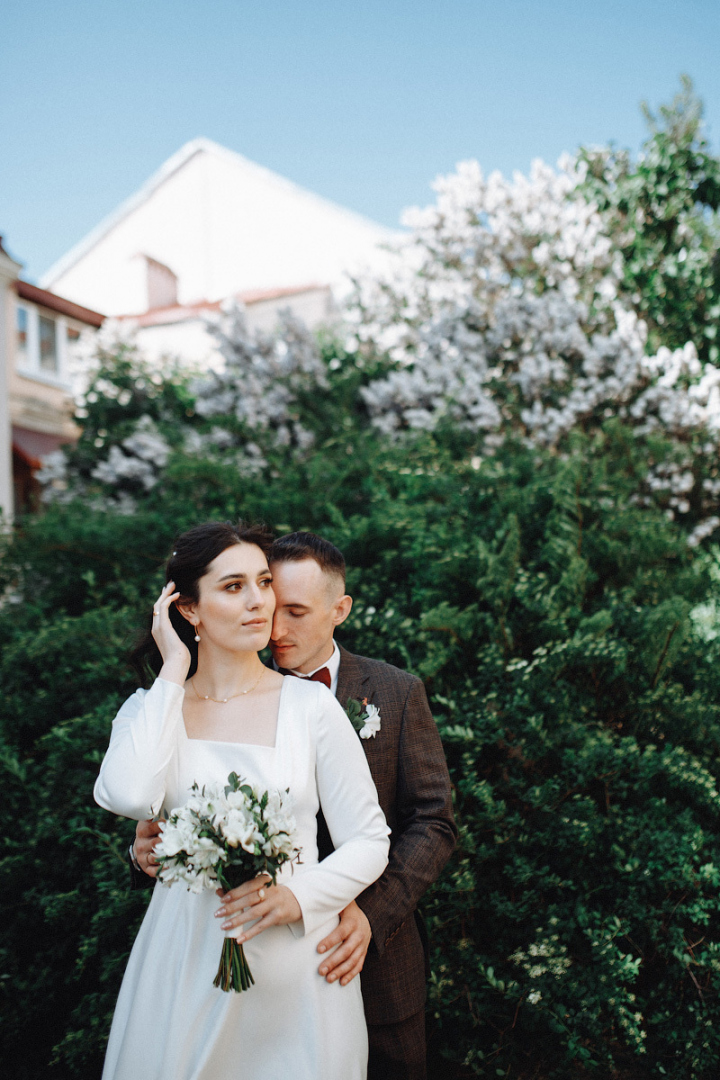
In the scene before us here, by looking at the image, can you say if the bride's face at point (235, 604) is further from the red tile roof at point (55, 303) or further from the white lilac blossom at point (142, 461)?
the red tile roof at point (55, 303)

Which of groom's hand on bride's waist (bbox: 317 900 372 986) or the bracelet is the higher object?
the bracelet

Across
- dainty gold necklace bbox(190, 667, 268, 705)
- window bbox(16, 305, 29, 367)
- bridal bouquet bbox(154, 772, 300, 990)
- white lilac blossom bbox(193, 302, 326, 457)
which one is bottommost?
bridal bouquet bbox(154, 772, 300, 990)

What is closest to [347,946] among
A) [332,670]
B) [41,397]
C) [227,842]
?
[227,842]

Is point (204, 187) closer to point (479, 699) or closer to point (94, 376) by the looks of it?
point (94, 376)

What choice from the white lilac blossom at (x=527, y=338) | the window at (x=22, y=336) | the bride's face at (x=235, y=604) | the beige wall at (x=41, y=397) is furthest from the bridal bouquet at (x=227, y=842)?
the window at (x=22, y=336)

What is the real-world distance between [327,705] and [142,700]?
485 millimetres

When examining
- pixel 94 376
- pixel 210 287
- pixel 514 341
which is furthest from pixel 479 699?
pixel 210 287

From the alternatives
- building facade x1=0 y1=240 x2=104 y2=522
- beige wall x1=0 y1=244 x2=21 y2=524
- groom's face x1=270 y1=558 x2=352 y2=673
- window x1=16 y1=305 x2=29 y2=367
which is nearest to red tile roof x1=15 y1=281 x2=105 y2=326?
building facade x1=0 y1=240 x2=104 y2=522

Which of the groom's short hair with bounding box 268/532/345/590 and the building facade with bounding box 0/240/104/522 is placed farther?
the building facade with bounding box 0/240/104/522

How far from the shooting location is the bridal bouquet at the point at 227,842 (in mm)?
1647

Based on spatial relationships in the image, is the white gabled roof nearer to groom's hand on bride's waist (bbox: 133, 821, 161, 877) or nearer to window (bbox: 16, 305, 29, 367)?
window (bbox: 16, 305, 29, 367)

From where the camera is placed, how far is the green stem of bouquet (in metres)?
1.73

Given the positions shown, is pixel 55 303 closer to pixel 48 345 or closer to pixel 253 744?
pixel 48 345

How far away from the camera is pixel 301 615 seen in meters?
2.39
